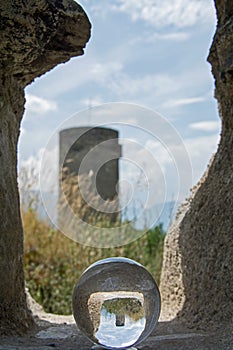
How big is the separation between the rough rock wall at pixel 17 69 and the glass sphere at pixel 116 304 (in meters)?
0.54

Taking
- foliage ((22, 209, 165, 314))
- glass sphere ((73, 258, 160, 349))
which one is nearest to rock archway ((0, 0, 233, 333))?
glass sphere ((73, 258, 160, 349))

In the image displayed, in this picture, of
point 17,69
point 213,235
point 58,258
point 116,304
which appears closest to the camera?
point 116,304

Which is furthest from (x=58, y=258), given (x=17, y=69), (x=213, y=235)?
(x=17, y=69)

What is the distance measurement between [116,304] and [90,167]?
4742 millimetres

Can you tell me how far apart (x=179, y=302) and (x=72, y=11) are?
1849 millimetres

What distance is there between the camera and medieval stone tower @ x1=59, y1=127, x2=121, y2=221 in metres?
5.86

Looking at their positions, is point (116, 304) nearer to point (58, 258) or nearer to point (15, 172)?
point (15, 172)

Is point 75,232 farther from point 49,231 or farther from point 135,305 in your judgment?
point 135,305

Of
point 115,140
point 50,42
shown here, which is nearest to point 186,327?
point 50,42

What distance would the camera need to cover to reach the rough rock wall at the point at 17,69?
2.35 metres

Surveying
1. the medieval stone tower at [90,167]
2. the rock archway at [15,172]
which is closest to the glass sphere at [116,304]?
the rock archway at [15,172]

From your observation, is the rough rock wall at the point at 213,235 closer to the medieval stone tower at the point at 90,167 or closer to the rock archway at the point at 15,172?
the rock archway at the point at 15,172

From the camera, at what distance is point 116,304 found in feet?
6.44

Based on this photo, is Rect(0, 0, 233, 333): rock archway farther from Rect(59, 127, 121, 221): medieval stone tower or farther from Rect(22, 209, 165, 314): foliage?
Rect(59, 127, 121, 221): medieval stone tower
